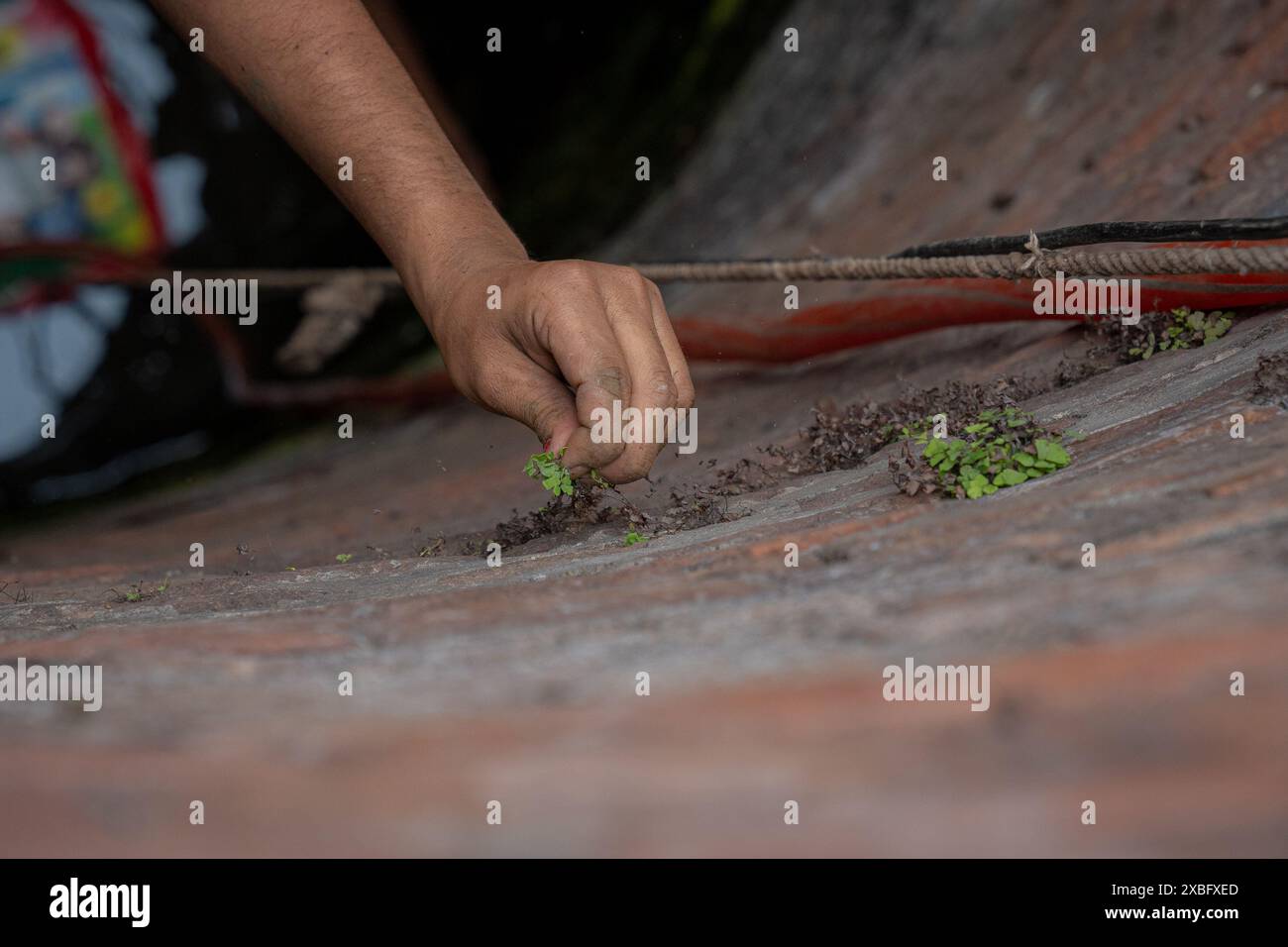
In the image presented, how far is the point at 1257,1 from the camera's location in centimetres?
436

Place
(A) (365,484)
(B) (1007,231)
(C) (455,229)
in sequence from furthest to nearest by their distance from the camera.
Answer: (A) (365,484)
(B) (1007,231)
(C) (455,229)

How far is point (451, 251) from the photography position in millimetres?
2660

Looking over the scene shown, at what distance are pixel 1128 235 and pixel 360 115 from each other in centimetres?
185

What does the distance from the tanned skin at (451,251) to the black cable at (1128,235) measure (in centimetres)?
97

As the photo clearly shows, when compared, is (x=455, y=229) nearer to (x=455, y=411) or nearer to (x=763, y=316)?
(x=763, y=316)

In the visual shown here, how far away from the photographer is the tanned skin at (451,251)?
2232 millimetres

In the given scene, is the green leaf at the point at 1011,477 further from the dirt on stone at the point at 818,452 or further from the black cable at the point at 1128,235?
the black cable at the point at 1128,235

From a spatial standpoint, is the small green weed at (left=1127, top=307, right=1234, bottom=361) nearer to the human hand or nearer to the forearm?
the human hand

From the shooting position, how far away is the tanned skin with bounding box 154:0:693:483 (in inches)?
87.9

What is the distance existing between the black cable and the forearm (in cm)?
120

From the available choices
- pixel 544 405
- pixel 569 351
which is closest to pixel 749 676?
pixel 569 351

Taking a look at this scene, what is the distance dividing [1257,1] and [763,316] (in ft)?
7.08

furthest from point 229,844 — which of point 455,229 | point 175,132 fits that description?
point 175,132

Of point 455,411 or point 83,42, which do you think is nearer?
point 455,411
